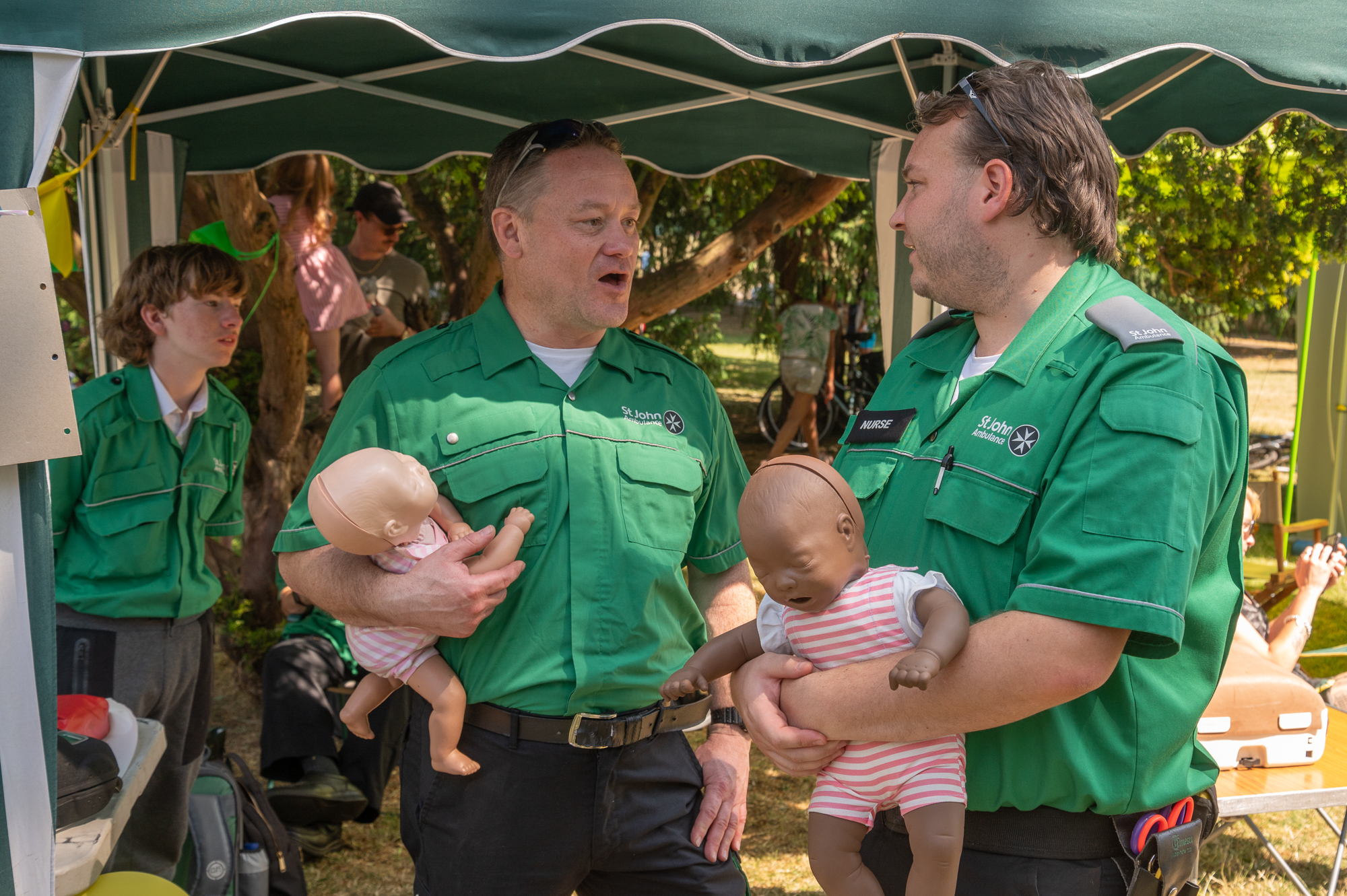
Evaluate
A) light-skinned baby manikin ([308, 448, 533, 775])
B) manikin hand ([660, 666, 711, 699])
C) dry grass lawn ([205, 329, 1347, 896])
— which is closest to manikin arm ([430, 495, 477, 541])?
light-skinned baby manikin ([308, 448, 533, 775])

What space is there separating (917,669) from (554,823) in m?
1.06

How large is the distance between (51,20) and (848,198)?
11996 millimetres

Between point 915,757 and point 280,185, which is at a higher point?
point 280,185

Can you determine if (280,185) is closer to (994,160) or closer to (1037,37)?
(1037,37)

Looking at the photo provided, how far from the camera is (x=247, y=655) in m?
5.77

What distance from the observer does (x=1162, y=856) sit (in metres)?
1.56

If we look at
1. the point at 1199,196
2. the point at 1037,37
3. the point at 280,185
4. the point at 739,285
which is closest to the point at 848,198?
the point at 739,285

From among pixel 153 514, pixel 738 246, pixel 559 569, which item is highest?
pixel 738 246

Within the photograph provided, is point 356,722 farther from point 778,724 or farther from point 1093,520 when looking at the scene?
point 1093,520

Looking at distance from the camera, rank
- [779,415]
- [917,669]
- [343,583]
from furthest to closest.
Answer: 1. [779,415]
2. [343,583]
3. [917,669]

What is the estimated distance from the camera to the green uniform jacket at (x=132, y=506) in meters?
3.30

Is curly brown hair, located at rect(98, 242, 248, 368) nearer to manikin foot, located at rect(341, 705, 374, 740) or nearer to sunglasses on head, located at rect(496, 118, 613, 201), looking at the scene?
sunglasses on head, located at rect(496, 118, 613, 201)

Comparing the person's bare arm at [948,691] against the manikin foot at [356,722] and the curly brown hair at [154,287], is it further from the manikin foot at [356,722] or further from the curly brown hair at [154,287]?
the curly brown hair at [154,287]

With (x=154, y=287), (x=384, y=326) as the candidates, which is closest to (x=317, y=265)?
(x=384, y=326)
